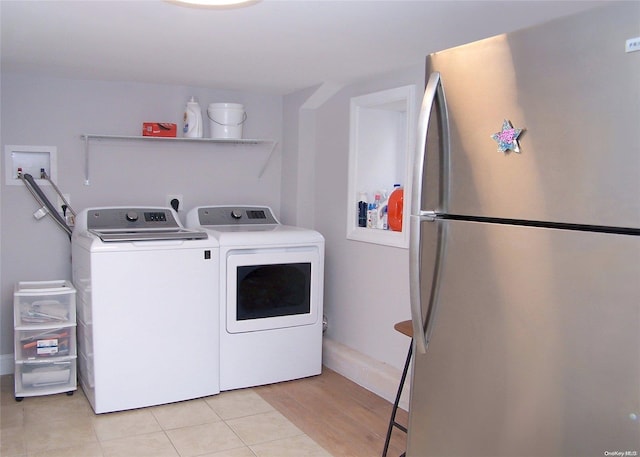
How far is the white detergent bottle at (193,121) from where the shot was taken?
371 centimetres

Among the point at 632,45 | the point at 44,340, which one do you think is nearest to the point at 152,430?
the point at 44,340

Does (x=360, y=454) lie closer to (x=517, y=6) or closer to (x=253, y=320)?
(x=253, y=320)

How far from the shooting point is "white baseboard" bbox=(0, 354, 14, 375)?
3.52m

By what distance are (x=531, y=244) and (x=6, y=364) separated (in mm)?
3384

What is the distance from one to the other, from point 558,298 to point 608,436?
278mm

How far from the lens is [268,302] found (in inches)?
136

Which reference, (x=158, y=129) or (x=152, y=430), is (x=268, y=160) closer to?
(x=158, y=129)

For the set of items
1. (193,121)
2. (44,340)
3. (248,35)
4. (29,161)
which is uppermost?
(248,35)

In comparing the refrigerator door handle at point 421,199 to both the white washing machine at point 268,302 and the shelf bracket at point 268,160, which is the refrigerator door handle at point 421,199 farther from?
the shelf bracket at point 268,160

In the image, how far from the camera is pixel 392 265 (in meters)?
3.32

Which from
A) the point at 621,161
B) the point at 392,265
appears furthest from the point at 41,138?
the point at 621,161

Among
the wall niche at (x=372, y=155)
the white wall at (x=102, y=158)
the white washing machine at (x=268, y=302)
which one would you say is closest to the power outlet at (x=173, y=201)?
the white wall at (x=102, y=158)

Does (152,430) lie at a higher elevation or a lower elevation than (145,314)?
lower

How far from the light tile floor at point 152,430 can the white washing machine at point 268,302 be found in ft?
0.80
